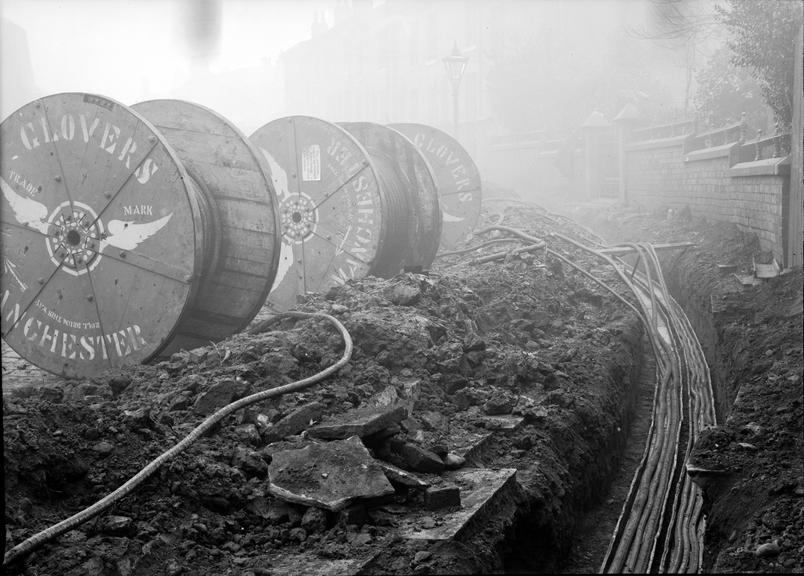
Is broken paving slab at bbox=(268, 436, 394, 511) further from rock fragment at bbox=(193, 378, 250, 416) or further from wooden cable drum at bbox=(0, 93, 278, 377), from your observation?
wooden cable drum at bbox=(0, 93, 278, 377)

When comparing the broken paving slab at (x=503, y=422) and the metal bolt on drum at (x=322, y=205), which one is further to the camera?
the metal bolt on drum at (x=322, y=205)

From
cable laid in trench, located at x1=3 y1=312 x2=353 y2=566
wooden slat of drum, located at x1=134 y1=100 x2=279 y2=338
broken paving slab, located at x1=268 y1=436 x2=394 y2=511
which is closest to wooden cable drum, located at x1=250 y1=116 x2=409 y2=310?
wooden slat of drum, located at x1=134 y1=100 x2=279 y2=338

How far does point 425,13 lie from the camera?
4400cm

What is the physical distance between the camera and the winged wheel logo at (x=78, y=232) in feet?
20.8

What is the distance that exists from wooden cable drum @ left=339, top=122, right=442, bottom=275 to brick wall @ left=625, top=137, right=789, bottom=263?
14.4 ft

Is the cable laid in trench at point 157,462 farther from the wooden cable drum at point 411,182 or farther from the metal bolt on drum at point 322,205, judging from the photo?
the wooden cable drum at point 411,182

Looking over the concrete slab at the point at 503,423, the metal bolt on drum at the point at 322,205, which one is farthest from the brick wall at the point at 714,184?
the concrete slab at the point at 503,423

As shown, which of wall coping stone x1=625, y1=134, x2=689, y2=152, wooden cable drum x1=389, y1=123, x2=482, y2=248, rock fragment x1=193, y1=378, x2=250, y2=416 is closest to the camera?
rock fragment x1=193, y1=378, x2=250, y2=416

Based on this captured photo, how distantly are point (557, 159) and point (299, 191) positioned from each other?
861 inches

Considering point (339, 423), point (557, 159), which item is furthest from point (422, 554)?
point (557, 159)

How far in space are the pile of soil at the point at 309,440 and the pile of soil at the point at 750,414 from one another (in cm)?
92

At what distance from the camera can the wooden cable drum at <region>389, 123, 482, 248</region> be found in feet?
49.2

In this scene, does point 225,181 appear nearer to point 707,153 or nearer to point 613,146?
point 707,153

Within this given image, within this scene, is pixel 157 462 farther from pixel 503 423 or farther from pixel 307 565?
pixel 503 423
